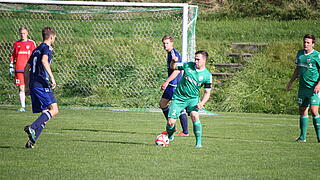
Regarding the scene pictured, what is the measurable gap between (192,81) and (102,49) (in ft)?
38.1

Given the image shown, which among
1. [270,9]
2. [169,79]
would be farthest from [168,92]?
[270,9]

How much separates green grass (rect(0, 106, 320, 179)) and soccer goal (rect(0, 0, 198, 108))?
15.2ft

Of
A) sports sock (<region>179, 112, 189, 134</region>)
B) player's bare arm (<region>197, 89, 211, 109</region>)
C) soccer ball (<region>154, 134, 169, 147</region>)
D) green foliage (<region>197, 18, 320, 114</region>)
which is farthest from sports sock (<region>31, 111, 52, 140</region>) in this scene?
green foliage (<region>197, 18, 320, 114</region>)

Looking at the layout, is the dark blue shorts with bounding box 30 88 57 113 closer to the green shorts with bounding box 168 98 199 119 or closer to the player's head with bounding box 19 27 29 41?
the green shorts with bounding box 168 98 199 119

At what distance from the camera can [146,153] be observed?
28.2 feet

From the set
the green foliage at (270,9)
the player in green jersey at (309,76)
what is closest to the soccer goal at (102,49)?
the green foliage at (270,9)

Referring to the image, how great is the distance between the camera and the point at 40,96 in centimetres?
924

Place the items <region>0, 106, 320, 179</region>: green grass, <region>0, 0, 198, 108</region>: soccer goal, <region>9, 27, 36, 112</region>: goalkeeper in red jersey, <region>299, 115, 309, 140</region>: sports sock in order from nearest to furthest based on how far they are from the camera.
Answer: <region>0, 106, 320, 179</region>: green grass < <region>299, 115, 309, 140</region>: sports sock < <region>9, 27, 36, 112</region>: goalkeeper in red jersey < <region>0, 0, 198, 108</region>: soccer goal

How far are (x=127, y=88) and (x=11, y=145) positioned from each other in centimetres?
966

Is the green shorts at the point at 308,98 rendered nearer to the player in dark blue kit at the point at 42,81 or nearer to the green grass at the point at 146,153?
the green grass at the point at 146,153

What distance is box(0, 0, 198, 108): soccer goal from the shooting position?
1845 cm

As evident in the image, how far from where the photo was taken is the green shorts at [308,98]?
34.6ft

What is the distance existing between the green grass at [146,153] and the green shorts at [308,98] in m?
0.73

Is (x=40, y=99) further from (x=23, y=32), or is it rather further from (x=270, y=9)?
(x=270, y=9)
